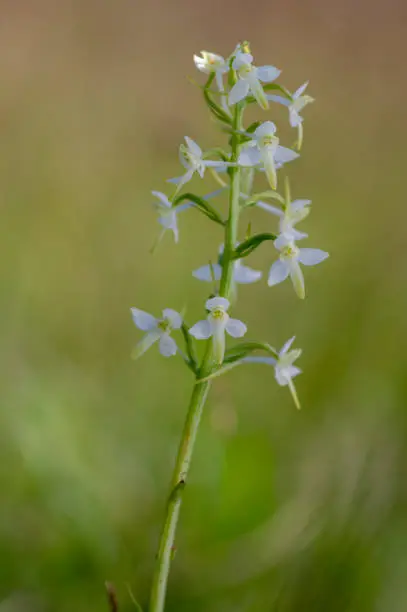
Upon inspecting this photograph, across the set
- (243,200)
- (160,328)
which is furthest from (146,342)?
(243,200)

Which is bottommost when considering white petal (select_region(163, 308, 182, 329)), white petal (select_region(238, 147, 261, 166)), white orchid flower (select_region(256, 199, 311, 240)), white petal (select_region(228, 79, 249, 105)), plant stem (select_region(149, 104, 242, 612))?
plant stem (select_region(149, 104, 242, 612))

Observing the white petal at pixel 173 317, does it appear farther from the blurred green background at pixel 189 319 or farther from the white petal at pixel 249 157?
the blurred green background at pixel 189 319

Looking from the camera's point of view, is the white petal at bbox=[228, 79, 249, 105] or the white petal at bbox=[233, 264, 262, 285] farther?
the white petal at bbox=[233, 264, 262, 285]

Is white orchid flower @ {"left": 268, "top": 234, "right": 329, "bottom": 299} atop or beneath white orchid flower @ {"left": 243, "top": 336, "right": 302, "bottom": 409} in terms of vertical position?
atop

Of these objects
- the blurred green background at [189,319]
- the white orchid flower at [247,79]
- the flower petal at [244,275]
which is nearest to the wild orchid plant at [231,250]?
the white orchid flower at [247,79]

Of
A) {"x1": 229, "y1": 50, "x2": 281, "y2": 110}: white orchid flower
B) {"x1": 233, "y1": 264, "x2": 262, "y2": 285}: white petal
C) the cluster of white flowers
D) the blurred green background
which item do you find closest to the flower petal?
{"x1": 233, "y1": 264, "x2": 262, "y2": 285}: white petal

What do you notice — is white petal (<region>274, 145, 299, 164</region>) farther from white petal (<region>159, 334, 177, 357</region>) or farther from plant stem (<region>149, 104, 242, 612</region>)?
white petal (<region>159, 334, 177, 357</region>)
